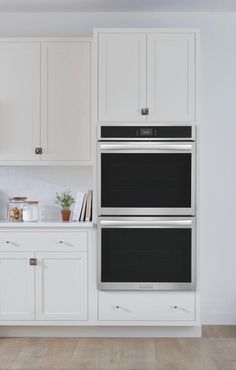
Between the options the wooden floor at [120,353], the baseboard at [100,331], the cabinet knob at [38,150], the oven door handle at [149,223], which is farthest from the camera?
→ the cabinet knob at [38,150]

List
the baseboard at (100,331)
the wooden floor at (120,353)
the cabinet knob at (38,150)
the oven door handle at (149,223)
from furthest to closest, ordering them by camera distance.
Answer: the cabinet knob at (38,150) < the baseboard at (100,331) < the oven door handle at (149,223) < the wooden floor at (120,353)

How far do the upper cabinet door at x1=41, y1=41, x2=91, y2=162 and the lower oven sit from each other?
2.20 ft

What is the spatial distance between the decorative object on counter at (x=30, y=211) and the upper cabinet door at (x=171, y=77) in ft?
3.82

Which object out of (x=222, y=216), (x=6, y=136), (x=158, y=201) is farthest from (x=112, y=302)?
(x=6, y=136)

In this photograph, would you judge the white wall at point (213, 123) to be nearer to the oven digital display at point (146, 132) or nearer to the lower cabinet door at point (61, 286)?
the oven digital display at point (146, 132)

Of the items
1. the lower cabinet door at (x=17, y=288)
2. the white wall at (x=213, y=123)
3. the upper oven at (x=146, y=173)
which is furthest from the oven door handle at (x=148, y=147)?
the lower cabinet door at (x=17, y=288)

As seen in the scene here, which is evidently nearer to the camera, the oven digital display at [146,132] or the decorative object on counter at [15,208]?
the oven digital display at [146,132]

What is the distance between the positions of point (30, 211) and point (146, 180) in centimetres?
99

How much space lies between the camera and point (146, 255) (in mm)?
4449

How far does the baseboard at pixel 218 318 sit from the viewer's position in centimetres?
495

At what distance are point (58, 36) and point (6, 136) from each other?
0.99 metres

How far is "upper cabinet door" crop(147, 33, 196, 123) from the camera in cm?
445

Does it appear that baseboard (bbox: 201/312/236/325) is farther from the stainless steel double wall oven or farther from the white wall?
the stainless steel double wall oven

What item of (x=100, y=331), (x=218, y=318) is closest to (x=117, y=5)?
(x=100, y=331)
